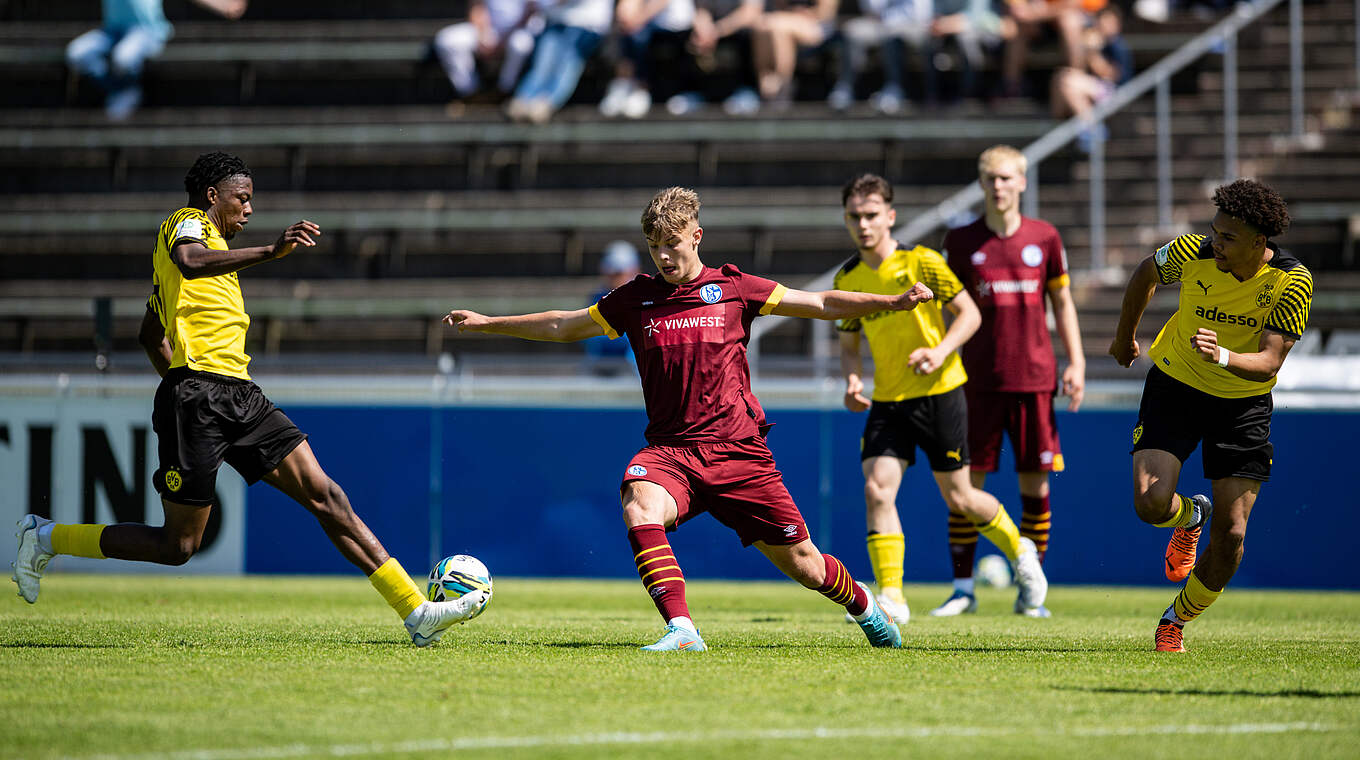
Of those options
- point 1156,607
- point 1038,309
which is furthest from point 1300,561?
point 1038,309

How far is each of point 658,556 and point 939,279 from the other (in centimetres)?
307

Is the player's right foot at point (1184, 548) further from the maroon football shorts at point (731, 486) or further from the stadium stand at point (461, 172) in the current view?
the stadium stand at point (461, 172)

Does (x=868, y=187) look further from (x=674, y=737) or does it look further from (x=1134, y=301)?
(x=674, y=737)

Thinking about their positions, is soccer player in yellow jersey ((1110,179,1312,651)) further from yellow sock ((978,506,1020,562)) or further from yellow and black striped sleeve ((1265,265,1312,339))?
yellow sock ((978,506,1020,562))

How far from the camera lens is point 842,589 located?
666 centimetres

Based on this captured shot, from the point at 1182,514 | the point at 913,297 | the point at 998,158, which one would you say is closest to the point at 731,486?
the point at 913,297

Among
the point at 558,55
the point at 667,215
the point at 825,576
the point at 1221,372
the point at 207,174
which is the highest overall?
the point at 558,55

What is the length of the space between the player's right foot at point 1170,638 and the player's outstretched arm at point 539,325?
2.91 meters

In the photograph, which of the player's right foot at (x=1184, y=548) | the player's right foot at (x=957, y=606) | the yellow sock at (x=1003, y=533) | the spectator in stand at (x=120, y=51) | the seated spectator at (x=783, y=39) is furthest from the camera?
the spectator in stand at (x=120, y=51)

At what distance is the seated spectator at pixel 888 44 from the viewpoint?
18.0 m

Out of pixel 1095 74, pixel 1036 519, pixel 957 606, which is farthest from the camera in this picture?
pixel 1095 74

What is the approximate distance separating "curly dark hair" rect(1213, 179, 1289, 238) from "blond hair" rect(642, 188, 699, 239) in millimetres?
2226

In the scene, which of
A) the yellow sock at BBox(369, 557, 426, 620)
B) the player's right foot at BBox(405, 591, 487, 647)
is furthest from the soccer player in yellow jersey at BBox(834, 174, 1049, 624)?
the yellow sock at BBox(369, 557, 426, 620)

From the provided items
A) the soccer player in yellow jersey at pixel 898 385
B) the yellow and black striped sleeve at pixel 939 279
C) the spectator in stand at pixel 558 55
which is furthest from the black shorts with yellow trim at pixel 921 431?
the spectator in stand at pixel 558 55
